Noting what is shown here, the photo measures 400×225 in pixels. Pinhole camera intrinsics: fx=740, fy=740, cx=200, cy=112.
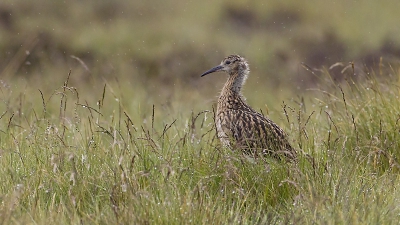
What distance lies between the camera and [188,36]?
46.8 ft

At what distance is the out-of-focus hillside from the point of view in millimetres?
13266

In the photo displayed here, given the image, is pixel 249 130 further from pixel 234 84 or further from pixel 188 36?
pixel 188 36

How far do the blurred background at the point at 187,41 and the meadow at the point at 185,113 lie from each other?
4 cm

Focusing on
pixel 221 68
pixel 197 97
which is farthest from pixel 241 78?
pixel 197 97

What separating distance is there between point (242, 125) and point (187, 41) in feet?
27.5

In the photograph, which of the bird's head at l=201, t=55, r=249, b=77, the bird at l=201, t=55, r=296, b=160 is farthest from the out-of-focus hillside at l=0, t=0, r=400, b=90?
the bird at l=201, t=55, r=296, b=160

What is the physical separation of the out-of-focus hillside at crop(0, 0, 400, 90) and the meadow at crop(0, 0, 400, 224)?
0.03m

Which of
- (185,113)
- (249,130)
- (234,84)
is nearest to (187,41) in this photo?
(185,113)

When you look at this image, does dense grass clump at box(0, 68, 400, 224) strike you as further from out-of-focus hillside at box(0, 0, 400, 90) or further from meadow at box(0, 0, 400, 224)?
out-of-focus hillside at box(0, 0, 400, 90)

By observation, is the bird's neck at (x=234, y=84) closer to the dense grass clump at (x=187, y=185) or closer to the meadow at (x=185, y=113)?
the meadow at (x=185, y=113)

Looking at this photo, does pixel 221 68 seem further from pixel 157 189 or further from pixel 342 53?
pixel 342 53

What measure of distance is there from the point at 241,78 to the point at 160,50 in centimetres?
700

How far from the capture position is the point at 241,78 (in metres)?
6.88

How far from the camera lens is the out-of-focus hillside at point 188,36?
522 inches
